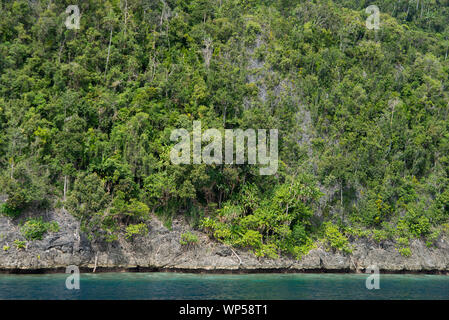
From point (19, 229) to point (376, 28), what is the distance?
5274 cm

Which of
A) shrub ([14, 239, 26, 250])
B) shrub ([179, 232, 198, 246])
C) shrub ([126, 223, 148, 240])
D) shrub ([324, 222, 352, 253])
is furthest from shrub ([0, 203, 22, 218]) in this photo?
shrub ([324, 222, 352, 253])

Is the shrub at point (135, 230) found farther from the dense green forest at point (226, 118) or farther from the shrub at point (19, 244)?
the shrub at point (19, 244)

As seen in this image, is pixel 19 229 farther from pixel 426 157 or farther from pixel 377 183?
pixel 426 157

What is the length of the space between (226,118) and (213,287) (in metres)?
23.2

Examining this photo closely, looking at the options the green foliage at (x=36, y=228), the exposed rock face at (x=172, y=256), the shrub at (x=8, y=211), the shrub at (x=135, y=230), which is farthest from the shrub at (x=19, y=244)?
the shrub at (x=135, y=230)

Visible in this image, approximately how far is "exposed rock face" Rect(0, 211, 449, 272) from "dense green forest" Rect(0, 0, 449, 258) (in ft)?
3.14

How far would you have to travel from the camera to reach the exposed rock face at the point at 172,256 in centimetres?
3244

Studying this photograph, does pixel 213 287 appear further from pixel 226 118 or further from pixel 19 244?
pixel 226 118

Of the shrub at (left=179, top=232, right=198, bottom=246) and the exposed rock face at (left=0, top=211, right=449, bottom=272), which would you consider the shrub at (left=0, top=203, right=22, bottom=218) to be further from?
the shrub at (left=179, top=232, right=198, bottom=246)

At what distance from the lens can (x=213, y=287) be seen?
27734 mm

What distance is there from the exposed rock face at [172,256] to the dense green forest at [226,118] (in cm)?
96

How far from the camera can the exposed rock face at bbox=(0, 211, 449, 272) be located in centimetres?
3244

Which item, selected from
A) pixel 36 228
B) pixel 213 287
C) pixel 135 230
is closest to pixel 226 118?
pixel 135 230

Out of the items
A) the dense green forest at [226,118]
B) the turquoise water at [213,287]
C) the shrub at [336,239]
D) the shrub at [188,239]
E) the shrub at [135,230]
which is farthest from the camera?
the shrub at [336,239]
